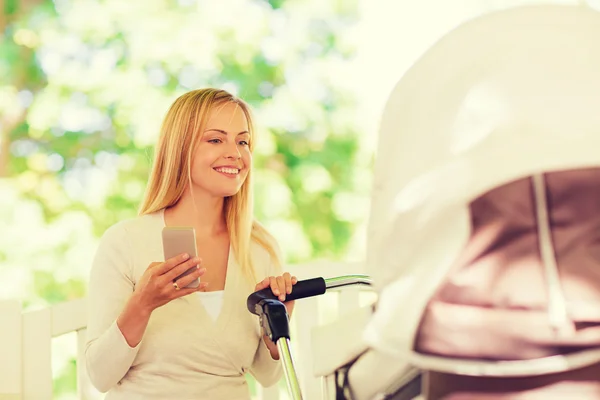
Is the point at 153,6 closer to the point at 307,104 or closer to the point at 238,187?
the point at 307,104

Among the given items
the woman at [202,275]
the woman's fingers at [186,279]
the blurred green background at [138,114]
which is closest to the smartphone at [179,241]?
the woman's fingers at [186,279]

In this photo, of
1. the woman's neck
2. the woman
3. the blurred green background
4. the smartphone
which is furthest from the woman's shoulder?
the blurred green background

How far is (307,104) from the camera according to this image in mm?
3838

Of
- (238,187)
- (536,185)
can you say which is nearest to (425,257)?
(536,185)

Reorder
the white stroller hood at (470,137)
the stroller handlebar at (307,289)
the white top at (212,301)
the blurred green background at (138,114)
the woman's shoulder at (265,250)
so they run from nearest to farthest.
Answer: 1. the white stroller hood at (470,137)
2. the stroller handlebar at (307,289)
3. the white top at (212,301)
4. the woman's shoulder at (265,250)
5. the blurred green background at (138,114)

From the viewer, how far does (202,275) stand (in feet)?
5.53

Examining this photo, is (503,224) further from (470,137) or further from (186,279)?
(186,279)

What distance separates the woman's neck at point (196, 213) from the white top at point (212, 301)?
0.15 metres

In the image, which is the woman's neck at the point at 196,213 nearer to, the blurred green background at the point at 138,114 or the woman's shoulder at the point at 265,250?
the woman's shoulder at the point at 265,250

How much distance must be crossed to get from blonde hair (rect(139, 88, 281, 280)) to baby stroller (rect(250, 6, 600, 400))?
1064 millimetres

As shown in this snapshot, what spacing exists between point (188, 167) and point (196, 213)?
117 mm

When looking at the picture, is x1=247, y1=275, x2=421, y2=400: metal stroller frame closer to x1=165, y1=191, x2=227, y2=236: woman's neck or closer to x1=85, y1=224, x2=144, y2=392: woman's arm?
x1=85, y1=224, x2=144, y2=392: woman's arm

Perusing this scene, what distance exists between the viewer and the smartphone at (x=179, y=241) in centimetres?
141

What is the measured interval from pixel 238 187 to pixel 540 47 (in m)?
1.10
